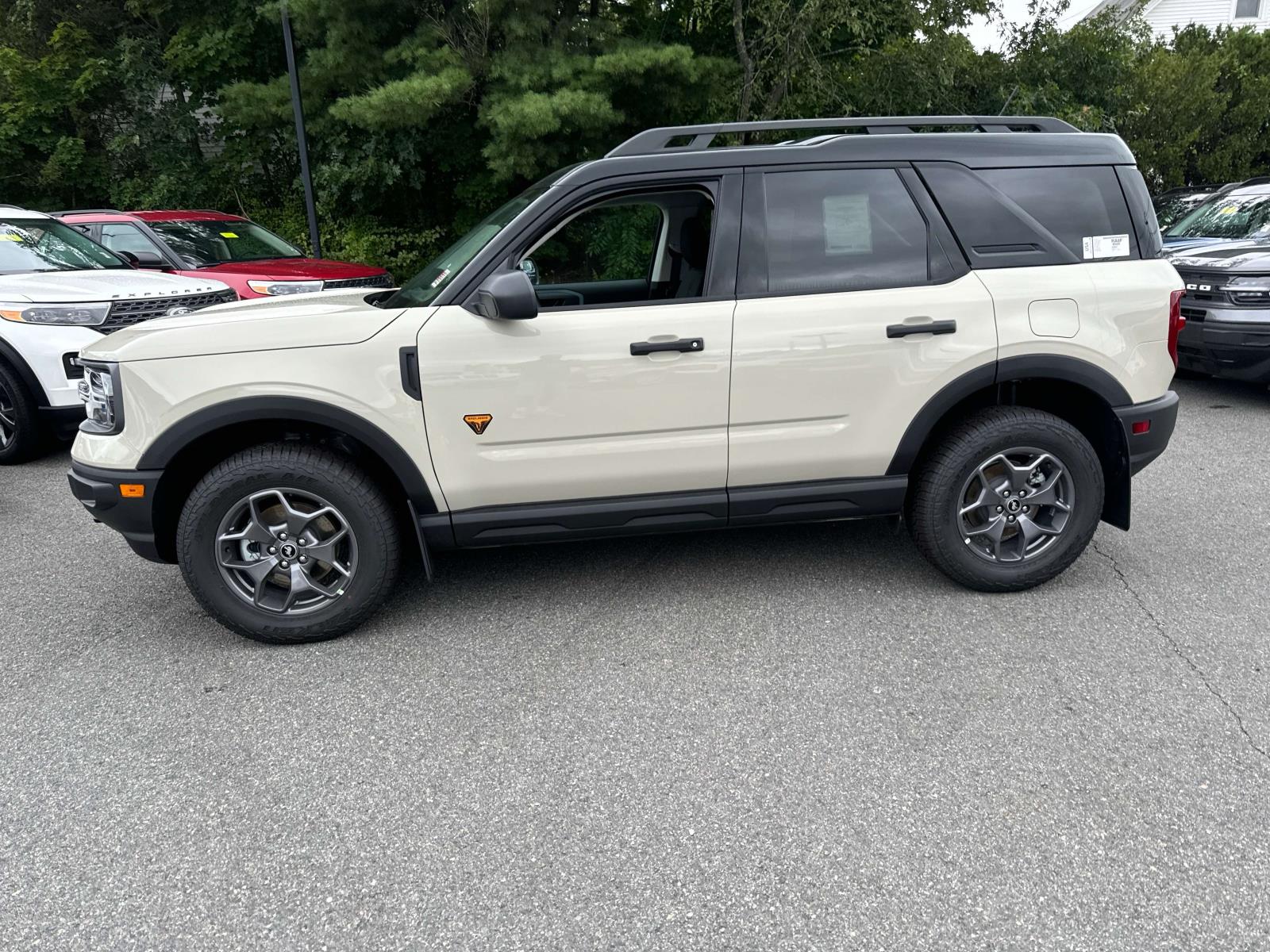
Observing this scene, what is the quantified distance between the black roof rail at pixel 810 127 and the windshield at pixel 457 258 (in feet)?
1.30

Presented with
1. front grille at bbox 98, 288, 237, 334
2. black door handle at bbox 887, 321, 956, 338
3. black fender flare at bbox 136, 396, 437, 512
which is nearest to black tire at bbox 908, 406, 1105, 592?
black door handle at bbox 887, 321, 956, 338

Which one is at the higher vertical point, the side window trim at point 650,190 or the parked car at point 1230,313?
the side window trim at point 650,190

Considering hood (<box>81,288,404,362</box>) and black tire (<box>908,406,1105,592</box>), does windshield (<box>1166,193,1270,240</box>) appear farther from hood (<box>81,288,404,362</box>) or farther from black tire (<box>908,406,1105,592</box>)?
hood (<box>81,288,404,362</box>)

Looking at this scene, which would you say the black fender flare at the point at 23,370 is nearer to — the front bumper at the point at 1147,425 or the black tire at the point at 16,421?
the black tire at the point at 16,421

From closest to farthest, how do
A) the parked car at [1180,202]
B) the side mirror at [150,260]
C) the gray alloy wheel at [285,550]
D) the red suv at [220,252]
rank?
the gray alloy wheel at [285,550] < the red suv at [220,252] < the side mirror at [150,260] < the parked car at [1180,202]

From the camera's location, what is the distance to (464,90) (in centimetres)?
1249

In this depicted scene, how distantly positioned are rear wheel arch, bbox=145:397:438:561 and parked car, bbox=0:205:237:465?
3.24 meters

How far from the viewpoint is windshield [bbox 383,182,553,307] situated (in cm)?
361

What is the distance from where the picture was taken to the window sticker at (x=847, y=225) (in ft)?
12.1

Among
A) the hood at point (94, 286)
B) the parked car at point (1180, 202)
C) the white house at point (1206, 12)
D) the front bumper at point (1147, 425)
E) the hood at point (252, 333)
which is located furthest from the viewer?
the white house at point (1206, 12)

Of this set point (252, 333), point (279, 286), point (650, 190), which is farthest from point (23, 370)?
point (650, 190)

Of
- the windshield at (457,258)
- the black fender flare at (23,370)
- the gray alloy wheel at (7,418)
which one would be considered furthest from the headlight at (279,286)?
the windshield at (457,258)

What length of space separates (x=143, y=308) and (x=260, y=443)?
3.69 m

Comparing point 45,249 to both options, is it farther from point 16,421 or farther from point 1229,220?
point 1229,220
